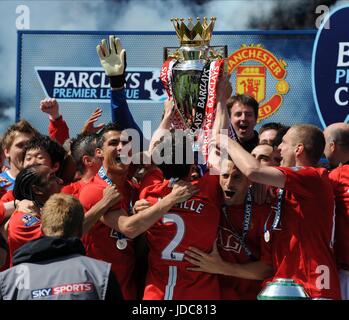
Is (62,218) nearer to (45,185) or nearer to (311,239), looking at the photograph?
(45,185)

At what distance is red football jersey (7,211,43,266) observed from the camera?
530 cm

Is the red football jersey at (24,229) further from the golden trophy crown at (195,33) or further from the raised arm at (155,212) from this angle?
the golden trophy crown at (195,33)

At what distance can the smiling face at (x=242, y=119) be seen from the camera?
652 centimetres

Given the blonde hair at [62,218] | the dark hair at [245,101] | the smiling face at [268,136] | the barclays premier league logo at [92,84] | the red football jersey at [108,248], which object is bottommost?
the red football jersey at [108,248]

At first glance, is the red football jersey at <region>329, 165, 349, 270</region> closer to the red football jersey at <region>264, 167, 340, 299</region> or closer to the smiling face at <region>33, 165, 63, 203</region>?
the red football jersey at <region>264, 167, 340, 299</region>

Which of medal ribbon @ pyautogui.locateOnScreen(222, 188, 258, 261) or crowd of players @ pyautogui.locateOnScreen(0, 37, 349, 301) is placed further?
medal ribbon @ pyautogui.locateOnScreen(222, 188, 258, 261)

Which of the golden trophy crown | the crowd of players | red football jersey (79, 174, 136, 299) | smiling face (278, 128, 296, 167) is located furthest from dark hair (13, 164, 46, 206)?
smiling face (278, 128, 296, 167)

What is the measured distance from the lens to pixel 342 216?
532 centimetres

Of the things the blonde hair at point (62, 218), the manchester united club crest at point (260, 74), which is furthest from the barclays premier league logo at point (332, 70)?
the blonde hair at point (62, 218)

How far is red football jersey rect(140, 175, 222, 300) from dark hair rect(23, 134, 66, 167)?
3.70ft

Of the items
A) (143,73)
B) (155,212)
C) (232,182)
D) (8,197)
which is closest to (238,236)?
(232,182)

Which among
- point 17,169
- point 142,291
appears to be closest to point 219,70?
point 142,291

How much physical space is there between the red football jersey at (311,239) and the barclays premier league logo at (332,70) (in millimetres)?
2654

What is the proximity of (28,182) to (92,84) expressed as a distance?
2707 mm
